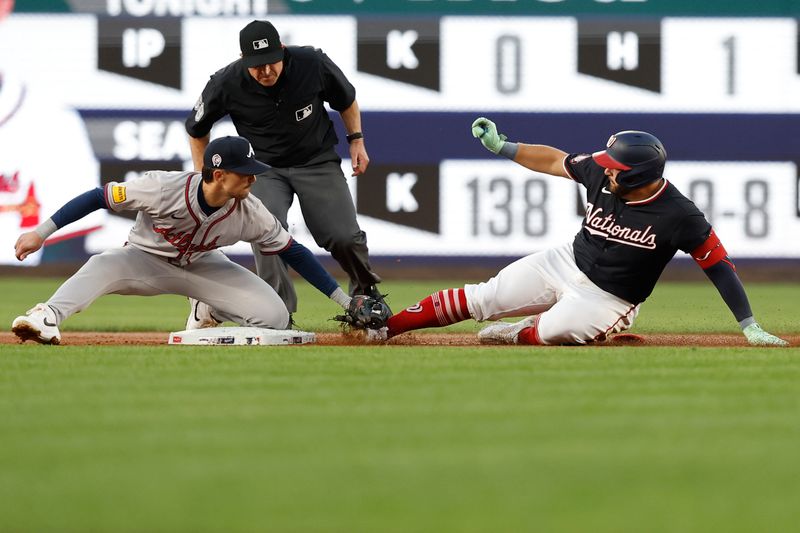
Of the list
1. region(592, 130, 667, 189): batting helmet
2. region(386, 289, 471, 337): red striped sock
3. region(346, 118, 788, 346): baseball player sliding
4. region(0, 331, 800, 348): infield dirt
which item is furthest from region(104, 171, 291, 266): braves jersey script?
region(592, 130, 667, 189): batting helmet

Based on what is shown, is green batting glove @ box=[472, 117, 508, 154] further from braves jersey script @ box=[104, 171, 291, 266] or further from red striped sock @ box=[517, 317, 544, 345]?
braves jersey script @ box=[104, 171, 291, 266]

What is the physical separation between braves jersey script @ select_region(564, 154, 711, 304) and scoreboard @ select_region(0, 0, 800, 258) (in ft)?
24.2

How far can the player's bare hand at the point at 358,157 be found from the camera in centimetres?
720

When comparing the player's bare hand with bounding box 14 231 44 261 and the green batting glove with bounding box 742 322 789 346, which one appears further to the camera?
the green batting glove with bounding box 742 322 789 346

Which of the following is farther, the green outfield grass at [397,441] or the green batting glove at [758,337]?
the green batting glove at [758,337]

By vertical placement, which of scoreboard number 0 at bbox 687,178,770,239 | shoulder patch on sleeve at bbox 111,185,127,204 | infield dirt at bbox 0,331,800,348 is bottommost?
scoreboard number 0 at bbox 687,178,770,239

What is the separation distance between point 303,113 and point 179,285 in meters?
1.23

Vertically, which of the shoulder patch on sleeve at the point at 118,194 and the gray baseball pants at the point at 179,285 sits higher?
the shoulder patch on sleeve at the point at 118,194

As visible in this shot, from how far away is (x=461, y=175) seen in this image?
46.2ft

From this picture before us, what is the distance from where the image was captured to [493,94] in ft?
46.8

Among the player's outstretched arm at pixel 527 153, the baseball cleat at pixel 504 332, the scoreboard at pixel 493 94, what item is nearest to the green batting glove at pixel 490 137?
the player's outstretched arm at pixel 527 153

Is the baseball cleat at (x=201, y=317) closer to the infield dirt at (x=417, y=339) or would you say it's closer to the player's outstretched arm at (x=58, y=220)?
the infield dirt at (x=417, y=339)

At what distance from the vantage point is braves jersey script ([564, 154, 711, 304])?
6.33 m

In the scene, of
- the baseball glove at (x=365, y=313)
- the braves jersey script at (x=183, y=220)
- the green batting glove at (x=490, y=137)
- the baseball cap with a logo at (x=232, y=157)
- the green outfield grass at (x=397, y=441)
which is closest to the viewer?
the green outfield grass at (x=397, y=441)
